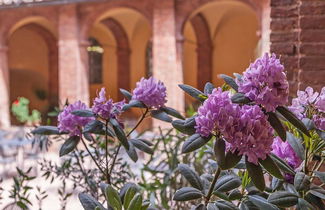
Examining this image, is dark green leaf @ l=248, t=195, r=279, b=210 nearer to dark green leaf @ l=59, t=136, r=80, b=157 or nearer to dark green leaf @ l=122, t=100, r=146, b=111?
dark green leaf @ l=122, t=100, r=146, b=111

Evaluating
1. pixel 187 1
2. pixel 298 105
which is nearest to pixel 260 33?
pixel 187 1

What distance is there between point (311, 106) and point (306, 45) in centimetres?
82

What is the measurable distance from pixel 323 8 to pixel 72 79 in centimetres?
994

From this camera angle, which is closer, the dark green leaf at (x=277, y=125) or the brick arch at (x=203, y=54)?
the dark green leaf at (x=277, y=125)

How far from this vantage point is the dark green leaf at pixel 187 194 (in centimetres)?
102

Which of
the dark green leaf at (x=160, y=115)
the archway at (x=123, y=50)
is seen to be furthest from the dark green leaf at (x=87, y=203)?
the archway at (x=123, y=50)

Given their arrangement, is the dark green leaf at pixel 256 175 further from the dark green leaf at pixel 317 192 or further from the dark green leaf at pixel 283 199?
the dark green leaf at pixel 317 192

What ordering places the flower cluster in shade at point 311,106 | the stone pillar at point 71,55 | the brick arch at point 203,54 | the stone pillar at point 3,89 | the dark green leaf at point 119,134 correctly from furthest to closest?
the brick arch at point 203,54 < the stone pillar at point 3,89 < the stone pillar at point 71,55 < the dark green leaf at point 119,134 < the flower cluster in shade at point 311,106

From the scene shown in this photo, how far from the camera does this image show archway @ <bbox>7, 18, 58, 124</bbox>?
1612cm

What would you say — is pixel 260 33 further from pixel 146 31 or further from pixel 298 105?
pixel 298 105

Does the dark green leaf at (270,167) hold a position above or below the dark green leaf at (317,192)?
above

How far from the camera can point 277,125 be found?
984mm

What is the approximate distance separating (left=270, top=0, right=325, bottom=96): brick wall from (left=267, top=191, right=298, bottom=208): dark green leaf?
3.33 feet

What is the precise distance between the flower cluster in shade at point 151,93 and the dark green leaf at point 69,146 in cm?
25
